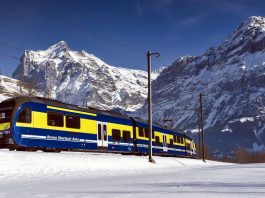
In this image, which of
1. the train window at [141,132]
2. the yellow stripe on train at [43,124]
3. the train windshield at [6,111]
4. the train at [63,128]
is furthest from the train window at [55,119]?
the train window at [141,132]

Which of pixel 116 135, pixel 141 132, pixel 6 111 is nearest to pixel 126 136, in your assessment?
pixel 116 135

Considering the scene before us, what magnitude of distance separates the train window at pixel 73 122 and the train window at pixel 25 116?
3.64 m

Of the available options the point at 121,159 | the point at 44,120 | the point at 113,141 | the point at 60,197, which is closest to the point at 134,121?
the point at 113,141

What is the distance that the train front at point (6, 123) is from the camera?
2400 centimetres

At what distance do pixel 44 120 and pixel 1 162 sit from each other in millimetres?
6769

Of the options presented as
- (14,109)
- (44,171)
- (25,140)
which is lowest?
(44,171)

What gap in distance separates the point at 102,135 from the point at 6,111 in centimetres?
903

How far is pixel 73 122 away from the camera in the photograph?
28297mm

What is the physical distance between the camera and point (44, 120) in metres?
25.5

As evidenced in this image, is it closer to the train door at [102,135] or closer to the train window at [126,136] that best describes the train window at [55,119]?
the train door at [102,135]

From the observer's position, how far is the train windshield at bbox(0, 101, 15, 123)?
2469cm

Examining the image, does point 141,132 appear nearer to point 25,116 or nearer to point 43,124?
point 43,124

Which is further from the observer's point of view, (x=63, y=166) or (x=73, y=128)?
(x=73, y=128)

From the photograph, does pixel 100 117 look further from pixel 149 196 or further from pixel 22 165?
pixel 149 196
